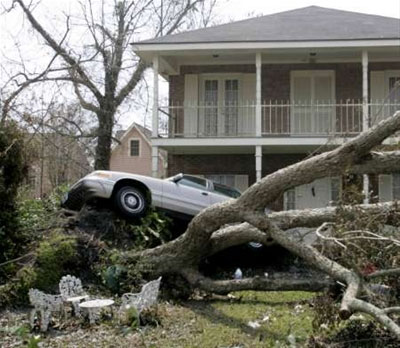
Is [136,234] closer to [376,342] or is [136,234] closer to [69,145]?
[376,342]

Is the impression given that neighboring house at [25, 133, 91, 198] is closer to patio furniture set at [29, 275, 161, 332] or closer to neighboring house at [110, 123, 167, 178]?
neighboring house at [110, 123, 167, 178]

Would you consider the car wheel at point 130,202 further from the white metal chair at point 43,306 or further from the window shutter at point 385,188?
the window shutter at point 385,188

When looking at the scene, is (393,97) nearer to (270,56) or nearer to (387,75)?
(387,75)

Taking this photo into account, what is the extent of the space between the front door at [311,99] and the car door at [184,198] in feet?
20.0

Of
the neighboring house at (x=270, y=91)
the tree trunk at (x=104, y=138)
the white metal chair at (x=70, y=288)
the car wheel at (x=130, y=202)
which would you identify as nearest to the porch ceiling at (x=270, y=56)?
the neighboring house at (x=270, y=91)

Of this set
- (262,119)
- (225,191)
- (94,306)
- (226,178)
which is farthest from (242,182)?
(94,306)

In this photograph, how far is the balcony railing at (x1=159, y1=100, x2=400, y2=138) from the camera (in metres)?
18.6

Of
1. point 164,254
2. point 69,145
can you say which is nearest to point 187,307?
point 164,254

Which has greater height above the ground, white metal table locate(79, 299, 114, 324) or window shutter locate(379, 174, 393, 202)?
window shutter locate(379, 174, 393, 202)

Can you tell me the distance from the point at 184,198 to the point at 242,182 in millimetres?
6594

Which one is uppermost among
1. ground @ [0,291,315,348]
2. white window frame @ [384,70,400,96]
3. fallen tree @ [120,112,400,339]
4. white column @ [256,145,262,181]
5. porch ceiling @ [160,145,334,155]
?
white window frame @ [384,70,400,96]

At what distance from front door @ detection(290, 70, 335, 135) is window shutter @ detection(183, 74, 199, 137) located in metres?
2.89

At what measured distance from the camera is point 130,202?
12898mm

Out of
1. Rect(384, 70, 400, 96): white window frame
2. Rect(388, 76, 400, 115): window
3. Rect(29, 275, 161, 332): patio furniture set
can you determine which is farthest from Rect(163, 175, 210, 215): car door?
Rect(384, 70, 400, 96): white window frame
